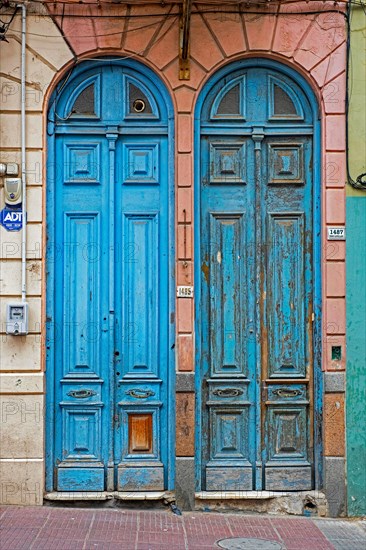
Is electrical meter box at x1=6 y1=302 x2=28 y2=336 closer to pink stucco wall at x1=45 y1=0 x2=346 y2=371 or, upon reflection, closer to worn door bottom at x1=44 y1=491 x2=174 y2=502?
pink stucco wall at x1=45 y1=0 x2=346 y2=371

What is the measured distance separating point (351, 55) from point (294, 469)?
4339 mm

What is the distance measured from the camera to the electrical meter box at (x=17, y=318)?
8062 mm

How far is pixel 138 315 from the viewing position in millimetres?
8359

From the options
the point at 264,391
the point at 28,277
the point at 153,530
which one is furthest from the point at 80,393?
the point at 264,391

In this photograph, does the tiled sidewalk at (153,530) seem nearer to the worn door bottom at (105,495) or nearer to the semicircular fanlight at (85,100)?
the worn door bottom at (105,495)

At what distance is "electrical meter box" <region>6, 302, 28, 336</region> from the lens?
806 centimetres

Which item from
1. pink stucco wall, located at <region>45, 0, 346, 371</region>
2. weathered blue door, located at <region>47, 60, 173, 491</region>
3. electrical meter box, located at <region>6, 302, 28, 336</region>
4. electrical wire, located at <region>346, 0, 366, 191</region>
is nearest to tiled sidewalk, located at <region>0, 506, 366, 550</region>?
weathered blue door, located at <region>47, 60, 173, 491</region>

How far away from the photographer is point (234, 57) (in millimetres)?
8367

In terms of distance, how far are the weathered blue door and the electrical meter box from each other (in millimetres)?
314

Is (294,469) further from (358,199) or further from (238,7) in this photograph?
(238,7)

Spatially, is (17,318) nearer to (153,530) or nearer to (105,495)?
(105,495)

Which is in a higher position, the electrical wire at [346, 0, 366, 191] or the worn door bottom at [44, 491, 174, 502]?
the electrical wire at [346, 0, 366, 191]

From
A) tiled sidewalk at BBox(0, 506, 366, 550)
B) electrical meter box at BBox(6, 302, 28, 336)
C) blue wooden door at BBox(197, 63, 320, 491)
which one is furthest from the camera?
blue wooden door at BBox(197, 63, 320, 491)

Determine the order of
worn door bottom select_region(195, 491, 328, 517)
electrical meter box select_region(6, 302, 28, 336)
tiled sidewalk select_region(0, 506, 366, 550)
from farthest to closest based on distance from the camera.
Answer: worn door bottom select_region(195, 491, 328, 517)
electrical meter box select_region(6, 302, 28, 336)
tiled sidewalk select_region(0, 506, 366, 550)
